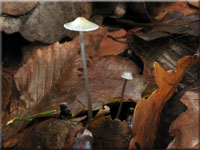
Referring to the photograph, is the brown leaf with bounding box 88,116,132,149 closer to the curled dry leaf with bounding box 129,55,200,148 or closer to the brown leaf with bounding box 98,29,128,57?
the curled dry leaf with bounding box 129,55,200,148

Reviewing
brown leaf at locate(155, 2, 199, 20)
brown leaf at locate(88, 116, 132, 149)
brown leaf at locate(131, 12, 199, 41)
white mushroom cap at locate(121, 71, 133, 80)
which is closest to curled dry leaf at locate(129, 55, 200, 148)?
brown leaf at locate(88, 116, 132, 149)

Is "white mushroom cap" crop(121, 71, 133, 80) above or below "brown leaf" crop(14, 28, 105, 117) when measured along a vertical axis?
above

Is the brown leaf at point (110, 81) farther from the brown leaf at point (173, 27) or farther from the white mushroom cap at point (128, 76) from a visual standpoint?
the brown leaf at point (173, 27)

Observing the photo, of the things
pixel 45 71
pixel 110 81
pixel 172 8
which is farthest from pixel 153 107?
pixel 172 8

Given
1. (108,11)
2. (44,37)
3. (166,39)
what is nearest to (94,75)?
(44,37)

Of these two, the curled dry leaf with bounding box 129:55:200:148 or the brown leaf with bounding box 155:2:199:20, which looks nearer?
the curled dry leaf with bounding box 129:55:200:148

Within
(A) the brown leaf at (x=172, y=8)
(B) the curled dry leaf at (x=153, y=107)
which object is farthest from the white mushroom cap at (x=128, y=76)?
(A) the brown leaf at (x=172, y=8)
